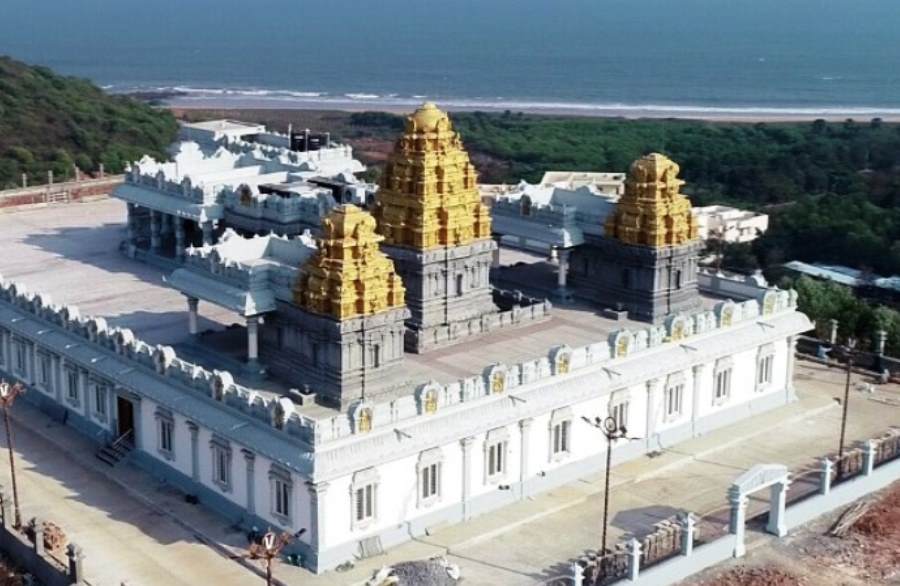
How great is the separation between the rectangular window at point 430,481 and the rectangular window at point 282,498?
153 inches

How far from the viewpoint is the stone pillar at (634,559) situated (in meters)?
34.0

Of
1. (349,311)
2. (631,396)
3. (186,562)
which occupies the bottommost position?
(186,562)

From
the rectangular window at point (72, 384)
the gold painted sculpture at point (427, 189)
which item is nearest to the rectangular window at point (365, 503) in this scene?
the gold painted sculpture at point (427, 189)

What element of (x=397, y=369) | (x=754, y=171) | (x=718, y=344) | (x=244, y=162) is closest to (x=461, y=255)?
(x=397, y=369)

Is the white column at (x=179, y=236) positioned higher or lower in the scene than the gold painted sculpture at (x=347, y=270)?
lower

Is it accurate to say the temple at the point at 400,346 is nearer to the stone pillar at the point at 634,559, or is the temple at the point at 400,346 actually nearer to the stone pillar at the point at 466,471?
the stone pillar at the point at 466,471

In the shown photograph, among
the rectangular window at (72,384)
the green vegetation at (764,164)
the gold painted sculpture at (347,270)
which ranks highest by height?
the gold painted sculpture at (347,270)

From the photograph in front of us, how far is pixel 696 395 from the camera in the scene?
44.4m

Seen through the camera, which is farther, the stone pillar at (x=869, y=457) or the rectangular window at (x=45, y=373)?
the rectangular window at (x=45, y=373)

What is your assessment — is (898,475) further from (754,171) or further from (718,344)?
(754,171)

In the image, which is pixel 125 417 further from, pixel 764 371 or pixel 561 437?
pixel 764 371

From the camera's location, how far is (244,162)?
6159 centimetres

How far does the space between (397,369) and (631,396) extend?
25.8 feet

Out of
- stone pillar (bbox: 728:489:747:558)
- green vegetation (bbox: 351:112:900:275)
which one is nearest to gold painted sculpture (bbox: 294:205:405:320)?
stone pillar (bbox: 728:489:747:558)
